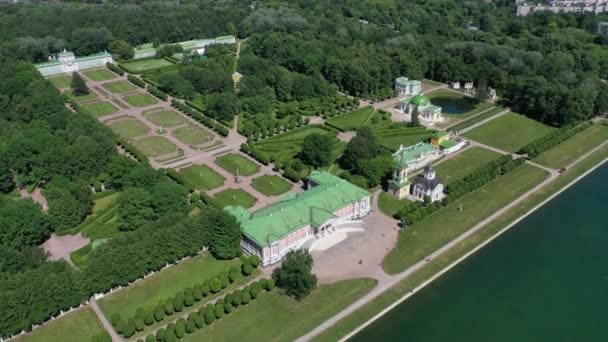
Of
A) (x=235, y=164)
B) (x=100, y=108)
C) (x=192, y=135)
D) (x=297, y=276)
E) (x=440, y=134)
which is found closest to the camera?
(x=297, y=276)

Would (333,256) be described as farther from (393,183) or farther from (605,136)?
(605,136)

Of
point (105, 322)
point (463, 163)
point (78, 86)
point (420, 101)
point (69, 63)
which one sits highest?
point (69, 63)

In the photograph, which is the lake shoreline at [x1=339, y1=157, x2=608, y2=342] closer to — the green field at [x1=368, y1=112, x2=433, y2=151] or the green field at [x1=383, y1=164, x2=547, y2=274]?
the green field at [x1=383, y1=164, x2=547, y2=274]

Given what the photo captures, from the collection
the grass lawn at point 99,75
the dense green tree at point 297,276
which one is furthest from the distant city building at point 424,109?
the grass lawn at point 99,75

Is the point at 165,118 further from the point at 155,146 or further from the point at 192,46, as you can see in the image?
the point at 192,46

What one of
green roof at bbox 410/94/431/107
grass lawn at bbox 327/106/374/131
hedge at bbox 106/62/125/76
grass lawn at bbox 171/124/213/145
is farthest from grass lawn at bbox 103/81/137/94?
green roof at bbox 410/94/431/107

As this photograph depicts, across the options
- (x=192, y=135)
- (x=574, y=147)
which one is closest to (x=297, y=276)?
(x=192, y=135)

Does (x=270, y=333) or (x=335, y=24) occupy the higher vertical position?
(x=335, y=24)

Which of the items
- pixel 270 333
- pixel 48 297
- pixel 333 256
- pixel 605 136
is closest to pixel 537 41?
pixel 605 136
